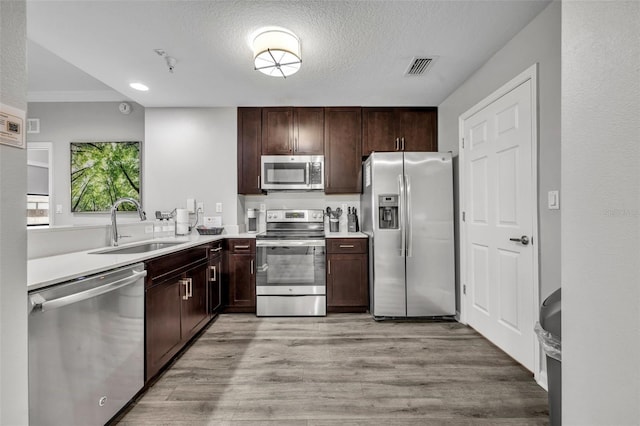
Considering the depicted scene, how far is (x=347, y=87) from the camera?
3.07m

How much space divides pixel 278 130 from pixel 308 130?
1.22 feet

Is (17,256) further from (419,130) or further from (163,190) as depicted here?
(419,130)

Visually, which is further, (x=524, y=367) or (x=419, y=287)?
(x=419, y=287)

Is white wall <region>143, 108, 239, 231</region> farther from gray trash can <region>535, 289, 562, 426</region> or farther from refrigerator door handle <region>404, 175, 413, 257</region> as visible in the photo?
gray trash can <region>535, 289, 562, 426</region>

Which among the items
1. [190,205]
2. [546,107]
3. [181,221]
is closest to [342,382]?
[546,107]

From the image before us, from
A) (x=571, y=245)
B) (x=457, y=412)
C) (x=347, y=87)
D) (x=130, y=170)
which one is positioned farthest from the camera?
(x=130, y=170)

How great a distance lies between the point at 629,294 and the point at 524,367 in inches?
73.6

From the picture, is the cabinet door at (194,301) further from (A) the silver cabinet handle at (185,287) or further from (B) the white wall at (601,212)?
(B) the white wall at (601,212)

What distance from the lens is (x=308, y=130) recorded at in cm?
366

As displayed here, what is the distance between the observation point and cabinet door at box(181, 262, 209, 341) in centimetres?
239

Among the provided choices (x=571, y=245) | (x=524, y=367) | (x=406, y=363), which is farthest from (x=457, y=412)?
(x=571, y=245)

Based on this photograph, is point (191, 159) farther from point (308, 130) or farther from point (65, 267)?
point (65, 267)

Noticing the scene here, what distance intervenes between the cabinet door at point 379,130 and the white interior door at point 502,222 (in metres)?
0.89

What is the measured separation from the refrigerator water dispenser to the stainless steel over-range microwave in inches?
34.7
